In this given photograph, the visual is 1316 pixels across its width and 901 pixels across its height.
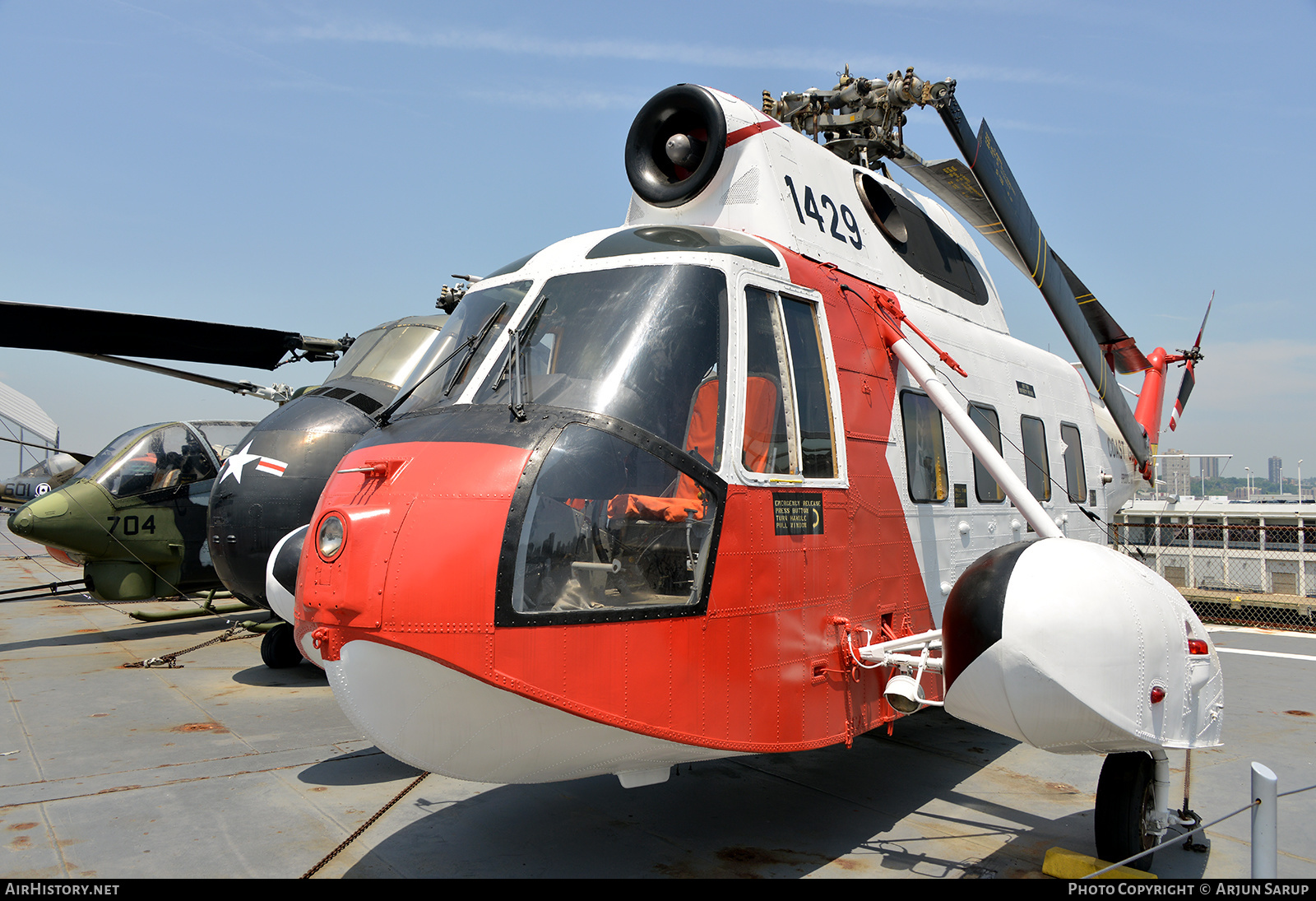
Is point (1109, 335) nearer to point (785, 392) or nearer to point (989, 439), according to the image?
point (989, 439)

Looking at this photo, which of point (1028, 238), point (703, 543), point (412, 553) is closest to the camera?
point (412, 553)

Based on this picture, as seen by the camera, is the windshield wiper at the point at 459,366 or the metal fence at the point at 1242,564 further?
the metal fence at the point at 1242,564

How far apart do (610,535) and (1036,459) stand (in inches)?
175

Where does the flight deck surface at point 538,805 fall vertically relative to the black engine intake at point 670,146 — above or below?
below

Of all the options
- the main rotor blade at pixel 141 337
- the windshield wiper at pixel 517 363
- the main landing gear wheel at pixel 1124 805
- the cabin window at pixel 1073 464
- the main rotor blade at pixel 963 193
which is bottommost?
the main landing gear wheel at pixel 1124 805

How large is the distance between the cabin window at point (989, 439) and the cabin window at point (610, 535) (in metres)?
2.90

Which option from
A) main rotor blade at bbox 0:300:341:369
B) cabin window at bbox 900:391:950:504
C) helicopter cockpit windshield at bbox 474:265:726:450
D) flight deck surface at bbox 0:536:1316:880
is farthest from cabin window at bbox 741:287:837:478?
main rotor blade at bbox 0:300:341:369

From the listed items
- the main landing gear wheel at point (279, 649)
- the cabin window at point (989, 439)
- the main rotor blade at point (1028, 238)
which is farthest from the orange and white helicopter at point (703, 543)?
the main landing gear wheel at point (279, 649)

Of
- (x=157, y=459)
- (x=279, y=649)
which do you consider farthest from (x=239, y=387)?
(x=279, y=649)

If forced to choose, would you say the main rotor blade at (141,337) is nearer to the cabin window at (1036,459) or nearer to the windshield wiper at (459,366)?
the windshield wiper at (459,366)

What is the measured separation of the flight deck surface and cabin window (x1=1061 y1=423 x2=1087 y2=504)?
6.97ft

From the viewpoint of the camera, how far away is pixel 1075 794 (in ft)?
17.9

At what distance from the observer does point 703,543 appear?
141 inches

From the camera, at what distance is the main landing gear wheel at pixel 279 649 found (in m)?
8.93
